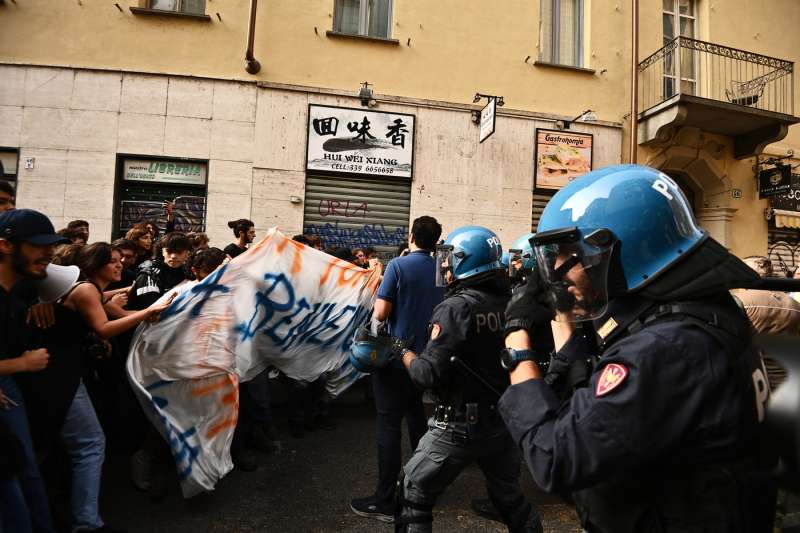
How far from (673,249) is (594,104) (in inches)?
396

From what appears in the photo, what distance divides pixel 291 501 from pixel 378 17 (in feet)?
29.0

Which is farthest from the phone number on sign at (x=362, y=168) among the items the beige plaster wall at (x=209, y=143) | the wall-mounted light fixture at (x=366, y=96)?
the wall-mounted light fixture at (x=366, y=96)

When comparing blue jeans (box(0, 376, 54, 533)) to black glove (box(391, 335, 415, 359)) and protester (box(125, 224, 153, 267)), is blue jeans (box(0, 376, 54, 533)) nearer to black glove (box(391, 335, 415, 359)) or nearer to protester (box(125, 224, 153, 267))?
black glove (box(391, 335, 415, 359))

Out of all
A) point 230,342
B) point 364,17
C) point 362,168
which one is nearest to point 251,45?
point 364,17

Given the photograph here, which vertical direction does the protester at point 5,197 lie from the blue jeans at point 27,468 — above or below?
above

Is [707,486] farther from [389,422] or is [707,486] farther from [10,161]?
[10,161]

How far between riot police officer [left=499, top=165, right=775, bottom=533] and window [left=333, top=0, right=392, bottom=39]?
9.25 meters

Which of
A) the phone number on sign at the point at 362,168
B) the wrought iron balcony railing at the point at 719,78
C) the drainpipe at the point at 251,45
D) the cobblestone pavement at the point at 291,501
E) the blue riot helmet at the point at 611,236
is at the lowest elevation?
the cobblestone pavement at the point at 291,501

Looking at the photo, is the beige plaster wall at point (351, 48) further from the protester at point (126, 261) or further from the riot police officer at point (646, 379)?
the riot police officer at point (646, 379)

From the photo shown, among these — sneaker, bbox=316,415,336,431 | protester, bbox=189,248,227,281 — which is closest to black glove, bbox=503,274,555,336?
protester, bbox=189,248,227,281

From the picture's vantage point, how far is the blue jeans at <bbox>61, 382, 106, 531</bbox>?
286cm

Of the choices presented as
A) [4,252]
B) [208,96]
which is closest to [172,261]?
[4,252]

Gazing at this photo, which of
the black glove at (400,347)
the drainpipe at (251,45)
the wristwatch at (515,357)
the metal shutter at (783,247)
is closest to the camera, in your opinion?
the wristwatch at (515,357)

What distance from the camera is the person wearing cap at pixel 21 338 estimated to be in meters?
2.49
